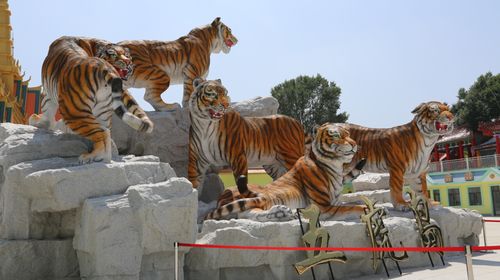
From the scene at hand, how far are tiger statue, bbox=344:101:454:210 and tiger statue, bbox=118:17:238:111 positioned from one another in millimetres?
2615

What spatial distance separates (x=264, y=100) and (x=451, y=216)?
3.42 m

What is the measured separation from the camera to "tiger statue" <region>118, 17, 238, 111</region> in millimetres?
6574

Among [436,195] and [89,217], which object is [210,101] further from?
[436,195]

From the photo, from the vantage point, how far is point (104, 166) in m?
4.13

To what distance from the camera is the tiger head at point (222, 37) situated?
292 inches

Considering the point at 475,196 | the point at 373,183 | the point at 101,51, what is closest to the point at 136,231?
the point at 101,51

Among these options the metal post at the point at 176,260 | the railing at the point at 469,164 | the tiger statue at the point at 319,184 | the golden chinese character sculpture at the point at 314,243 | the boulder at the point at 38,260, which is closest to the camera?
the metal post at the point at 176,260

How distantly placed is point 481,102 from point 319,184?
75.4 ft

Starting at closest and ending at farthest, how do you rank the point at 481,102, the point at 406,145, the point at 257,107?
the point at 406,145, the point at 257,107, the point at 481,102

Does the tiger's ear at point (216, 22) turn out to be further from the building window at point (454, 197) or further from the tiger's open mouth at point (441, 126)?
the building window at point (454, 197)

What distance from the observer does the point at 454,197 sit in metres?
21.3

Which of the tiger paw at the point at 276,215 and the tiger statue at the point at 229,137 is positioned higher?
the tiger statue at the point at 229,137

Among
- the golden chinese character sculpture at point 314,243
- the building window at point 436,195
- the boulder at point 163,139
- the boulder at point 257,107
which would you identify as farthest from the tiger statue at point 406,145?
the building window at point 436,195

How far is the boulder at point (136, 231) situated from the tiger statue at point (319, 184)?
132 cm
